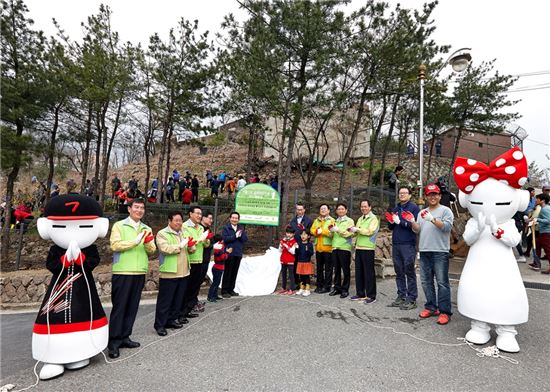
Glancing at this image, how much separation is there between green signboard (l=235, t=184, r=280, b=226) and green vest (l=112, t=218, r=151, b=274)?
393 cm

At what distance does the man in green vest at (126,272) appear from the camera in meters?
3.72

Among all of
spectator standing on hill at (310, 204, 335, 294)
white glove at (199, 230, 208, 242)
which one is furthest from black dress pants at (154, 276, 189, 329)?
A: spectator standing on hill at (310, 204, 335, 294)

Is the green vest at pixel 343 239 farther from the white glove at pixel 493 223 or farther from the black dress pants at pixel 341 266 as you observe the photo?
the white glove at pixel 493 223

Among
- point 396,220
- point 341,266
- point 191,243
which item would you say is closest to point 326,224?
point 341,266

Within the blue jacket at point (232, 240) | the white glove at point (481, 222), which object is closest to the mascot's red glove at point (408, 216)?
the white glove at point (481, 222)

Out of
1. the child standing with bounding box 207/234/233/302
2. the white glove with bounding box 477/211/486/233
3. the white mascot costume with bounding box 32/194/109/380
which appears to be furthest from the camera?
the child standing with bounding box 207/234/233/302

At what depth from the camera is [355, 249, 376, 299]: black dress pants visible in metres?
5.43

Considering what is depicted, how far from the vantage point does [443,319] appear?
439 cm

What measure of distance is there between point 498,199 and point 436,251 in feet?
3.49

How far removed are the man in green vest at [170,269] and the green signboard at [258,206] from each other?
332 centimetres

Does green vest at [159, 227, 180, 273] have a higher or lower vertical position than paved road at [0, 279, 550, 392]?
higher

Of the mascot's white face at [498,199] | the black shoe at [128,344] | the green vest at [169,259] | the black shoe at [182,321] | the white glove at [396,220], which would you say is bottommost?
the black shoe at [182,321]

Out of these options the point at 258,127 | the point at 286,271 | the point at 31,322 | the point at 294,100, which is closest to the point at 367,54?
the point at 294,100

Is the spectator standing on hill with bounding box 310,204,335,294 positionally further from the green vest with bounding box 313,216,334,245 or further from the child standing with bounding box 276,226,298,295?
the child standing with bounding box 276,226,298,295
